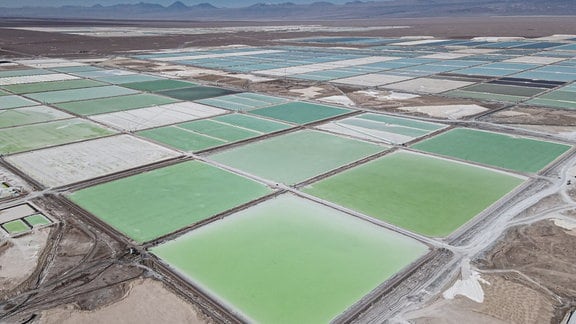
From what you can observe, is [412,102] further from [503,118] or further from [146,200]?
[146,200]

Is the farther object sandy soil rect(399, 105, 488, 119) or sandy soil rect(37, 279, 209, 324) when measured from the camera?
sandy soil rect(399, 105, 488, 119)

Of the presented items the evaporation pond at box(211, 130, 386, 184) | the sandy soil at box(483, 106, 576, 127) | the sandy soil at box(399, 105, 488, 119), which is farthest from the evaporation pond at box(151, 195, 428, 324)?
the sandy soil at box(483, 106, 576, 127)

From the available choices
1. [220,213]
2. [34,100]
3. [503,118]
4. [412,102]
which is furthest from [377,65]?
[220,213]

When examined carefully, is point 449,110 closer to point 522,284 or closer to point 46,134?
point 522,284

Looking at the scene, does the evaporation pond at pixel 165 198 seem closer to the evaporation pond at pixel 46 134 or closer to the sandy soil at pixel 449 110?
the evaporation pond at pixel 46 134

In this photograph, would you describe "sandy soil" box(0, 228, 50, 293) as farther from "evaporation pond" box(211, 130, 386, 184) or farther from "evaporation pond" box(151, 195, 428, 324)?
"evaporation pond" box(211, 130, 386, 184)

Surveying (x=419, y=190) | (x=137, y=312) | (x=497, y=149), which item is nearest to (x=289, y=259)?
(x=137, y=312)
